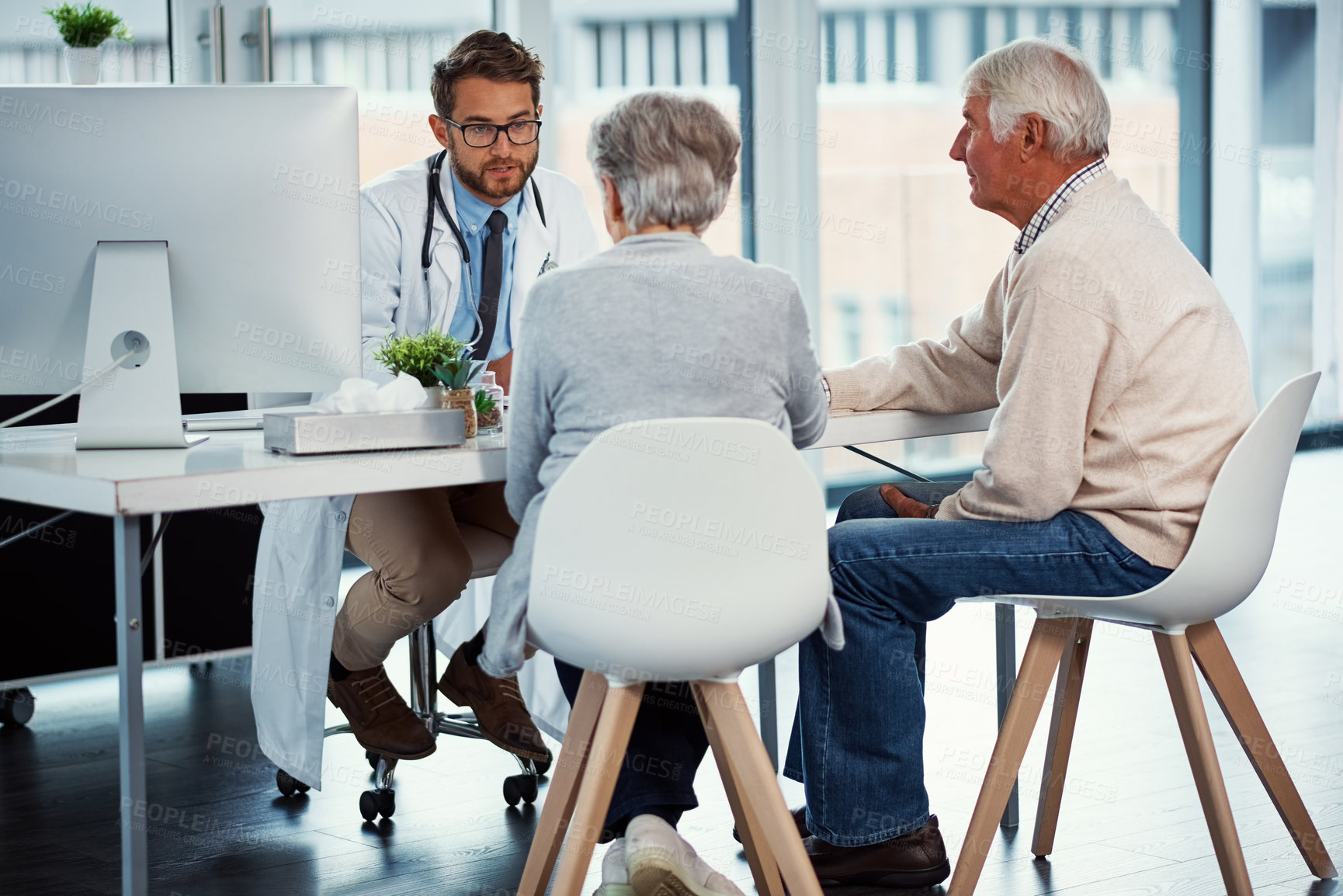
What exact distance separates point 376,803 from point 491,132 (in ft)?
3.99

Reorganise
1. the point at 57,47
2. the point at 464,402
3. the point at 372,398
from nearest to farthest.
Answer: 1. the point at 372,398
2. the point at 464,402
3. the point at 57,47

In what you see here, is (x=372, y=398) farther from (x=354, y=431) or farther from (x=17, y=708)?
(x=17, y=708)

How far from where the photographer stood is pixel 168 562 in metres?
3.50

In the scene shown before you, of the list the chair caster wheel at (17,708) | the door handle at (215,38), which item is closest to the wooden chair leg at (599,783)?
the chair caster wheel at (17,708)

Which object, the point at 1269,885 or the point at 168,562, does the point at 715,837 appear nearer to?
the point at 1269,885

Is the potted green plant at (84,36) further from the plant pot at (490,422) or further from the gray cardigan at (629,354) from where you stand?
the gray cardigan at (629,354)

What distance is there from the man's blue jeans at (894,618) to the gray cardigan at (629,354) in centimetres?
38

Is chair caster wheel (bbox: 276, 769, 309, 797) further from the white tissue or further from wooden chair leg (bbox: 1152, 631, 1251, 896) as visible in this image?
wooden chair leg (bbox: 1152, 631, 1251, 896)

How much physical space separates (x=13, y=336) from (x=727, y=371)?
36.9 inches

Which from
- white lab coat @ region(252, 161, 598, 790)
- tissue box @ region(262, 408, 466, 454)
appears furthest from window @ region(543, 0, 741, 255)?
tissue box @ region(262, 408, 466, 454)

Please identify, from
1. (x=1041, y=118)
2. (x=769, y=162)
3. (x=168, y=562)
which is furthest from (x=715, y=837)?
(x=769, y=162)

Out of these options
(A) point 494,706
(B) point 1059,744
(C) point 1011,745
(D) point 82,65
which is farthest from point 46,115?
(B) point 1059,744

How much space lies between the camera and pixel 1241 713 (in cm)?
209

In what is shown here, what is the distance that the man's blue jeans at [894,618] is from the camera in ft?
6.51
